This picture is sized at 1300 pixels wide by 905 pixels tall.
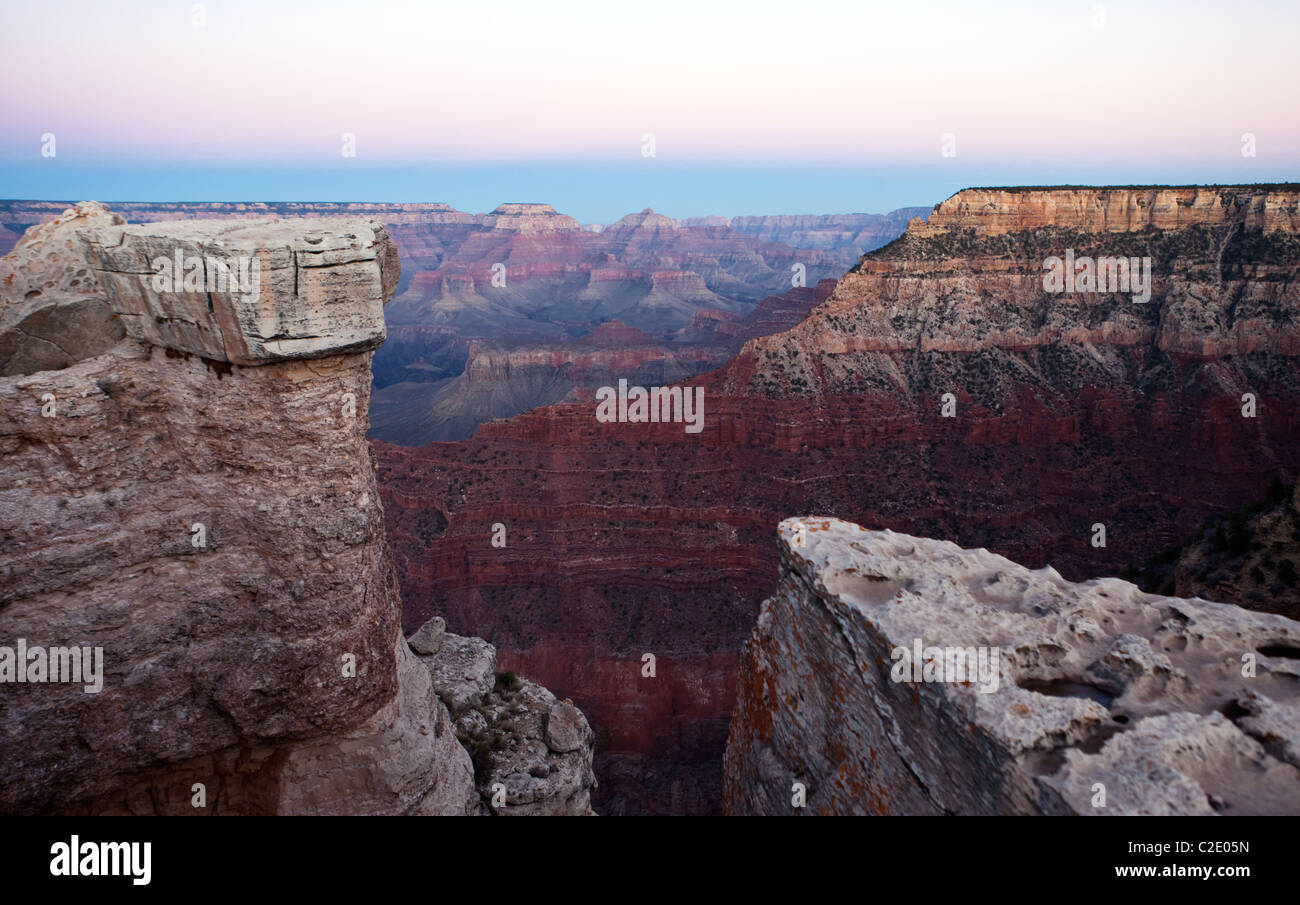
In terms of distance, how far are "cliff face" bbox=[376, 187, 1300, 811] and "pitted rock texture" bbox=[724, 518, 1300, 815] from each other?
23103 millimetres

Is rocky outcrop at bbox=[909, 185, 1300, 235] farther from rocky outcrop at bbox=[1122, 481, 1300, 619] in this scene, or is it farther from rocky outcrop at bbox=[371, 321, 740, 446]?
rocky outcrop at bbox=[371, 321, 740, 446]

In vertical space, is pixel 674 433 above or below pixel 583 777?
above

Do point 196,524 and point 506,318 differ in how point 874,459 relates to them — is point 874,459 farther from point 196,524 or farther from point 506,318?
point 506,318

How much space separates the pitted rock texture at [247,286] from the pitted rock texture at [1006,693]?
20.2ft

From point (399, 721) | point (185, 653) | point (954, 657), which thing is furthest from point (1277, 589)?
point (185, 653)

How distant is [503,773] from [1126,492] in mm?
39075

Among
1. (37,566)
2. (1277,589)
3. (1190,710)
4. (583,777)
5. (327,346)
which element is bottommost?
Answer: (583,777)

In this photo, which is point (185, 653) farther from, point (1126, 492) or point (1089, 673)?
point (1126, 492)

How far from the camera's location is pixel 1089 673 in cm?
654

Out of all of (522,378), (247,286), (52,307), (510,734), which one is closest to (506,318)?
(522,378)

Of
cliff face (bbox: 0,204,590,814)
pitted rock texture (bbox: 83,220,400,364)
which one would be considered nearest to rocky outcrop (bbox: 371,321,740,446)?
cliff face (bbox: 0,204,590,814)

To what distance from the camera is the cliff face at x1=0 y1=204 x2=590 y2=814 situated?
26.2 ft

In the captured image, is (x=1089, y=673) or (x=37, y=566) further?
(x=37, y=566)

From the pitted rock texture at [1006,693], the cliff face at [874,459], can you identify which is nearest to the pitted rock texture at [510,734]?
the pitted rock texture at [1006,693]
